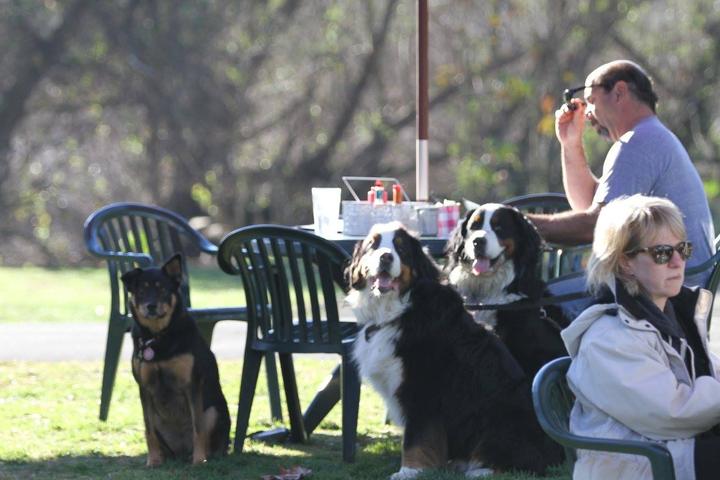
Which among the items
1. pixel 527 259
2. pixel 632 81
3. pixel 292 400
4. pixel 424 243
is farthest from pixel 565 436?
pixel 292 400

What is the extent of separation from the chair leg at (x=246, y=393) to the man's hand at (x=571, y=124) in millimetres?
1969

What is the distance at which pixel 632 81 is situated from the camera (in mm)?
6410

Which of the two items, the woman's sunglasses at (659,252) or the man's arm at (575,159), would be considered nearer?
the woman's sunglasses at (659,252)

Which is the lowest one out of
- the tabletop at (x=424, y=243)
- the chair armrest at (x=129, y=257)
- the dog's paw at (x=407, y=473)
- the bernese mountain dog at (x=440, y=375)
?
the dog's paw at (x=407, y=473)

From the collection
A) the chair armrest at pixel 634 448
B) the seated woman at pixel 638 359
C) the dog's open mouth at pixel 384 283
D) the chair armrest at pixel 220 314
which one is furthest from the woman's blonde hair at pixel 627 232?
the chair armrest at pixel 220 314

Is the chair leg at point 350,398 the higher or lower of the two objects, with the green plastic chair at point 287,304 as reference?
lower

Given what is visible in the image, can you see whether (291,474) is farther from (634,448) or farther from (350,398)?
(634,448)

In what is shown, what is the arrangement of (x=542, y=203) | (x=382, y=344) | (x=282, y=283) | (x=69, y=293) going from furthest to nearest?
(x=69, y=293), (x=542, y=203), (x=282, y=283), (x=382, y=344)

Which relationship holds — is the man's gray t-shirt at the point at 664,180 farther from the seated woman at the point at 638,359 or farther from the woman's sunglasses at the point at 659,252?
the woman's sunglasses at the point at 659,252

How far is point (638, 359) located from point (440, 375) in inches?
83.7

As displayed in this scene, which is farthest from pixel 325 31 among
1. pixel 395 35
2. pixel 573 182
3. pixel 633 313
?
pixel 633 313

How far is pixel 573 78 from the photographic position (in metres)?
16.8

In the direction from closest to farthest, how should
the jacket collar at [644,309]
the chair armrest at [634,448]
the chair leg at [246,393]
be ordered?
the chair armrest at [634,448]
the jacket collar at [644,309]
the chair leg at [246,393]

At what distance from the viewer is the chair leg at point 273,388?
731 cm
